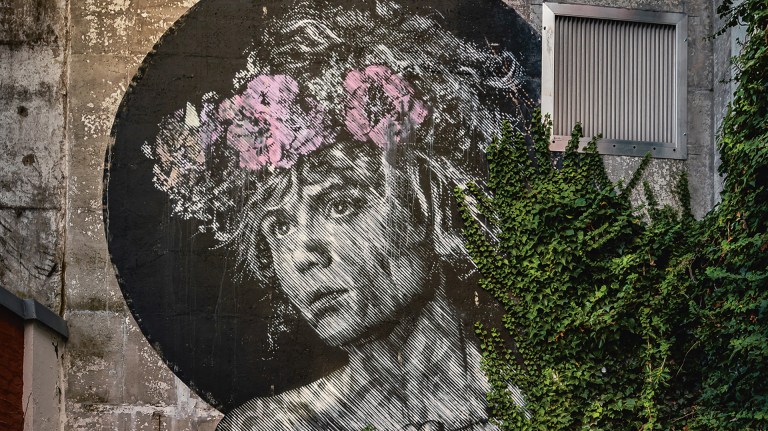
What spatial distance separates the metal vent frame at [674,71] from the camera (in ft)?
32.7

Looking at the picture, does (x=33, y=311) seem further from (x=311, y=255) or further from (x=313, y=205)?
(x=313, y=205)

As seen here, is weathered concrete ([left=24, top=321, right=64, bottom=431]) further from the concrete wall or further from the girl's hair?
the girl's hair

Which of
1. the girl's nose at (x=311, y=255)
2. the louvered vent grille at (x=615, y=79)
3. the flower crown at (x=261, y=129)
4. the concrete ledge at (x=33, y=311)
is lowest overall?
the concrete ledge at (x=33, y=311)

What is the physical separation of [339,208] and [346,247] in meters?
0.43

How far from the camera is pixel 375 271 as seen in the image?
9.55m

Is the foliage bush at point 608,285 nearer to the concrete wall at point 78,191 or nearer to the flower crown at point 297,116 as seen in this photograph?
the flower crown at point 297,116

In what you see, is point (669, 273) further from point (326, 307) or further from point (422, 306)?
point (326, 307)

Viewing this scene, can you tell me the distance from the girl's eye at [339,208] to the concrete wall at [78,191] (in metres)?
2.39

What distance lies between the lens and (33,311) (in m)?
8.33

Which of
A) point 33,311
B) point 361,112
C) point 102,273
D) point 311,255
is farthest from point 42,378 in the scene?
point 361,112

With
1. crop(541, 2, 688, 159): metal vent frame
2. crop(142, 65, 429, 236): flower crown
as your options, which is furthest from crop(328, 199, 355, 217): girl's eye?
crop(541, 2, 688, 159): metal vent frame

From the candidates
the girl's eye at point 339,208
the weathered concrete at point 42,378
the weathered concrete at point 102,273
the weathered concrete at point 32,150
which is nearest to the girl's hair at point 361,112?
the girl's eye at point 339,208

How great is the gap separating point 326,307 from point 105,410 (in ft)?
8.20

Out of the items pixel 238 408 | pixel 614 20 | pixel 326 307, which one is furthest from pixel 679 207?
pixel 238 408
